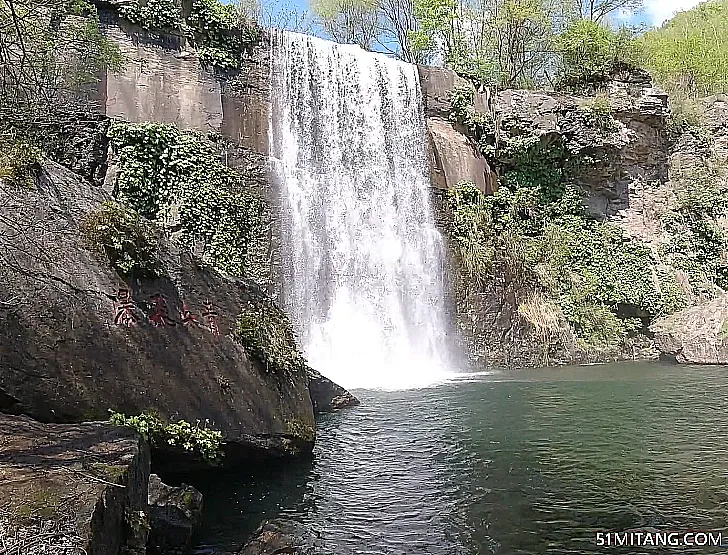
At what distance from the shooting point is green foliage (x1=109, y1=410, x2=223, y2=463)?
5.94 m

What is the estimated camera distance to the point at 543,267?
67.4 ft

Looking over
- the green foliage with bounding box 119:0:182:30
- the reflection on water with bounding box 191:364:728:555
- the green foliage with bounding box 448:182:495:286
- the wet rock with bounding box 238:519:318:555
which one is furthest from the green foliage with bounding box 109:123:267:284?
the wet rock with bounding box 238:519:318:555

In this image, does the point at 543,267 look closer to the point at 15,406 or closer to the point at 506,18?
the point at 506,18

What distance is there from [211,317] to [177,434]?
1.55 m

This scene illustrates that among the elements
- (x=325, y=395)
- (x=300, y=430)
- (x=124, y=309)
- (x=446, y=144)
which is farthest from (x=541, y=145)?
(x=124, y=309)

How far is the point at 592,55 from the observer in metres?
23.9

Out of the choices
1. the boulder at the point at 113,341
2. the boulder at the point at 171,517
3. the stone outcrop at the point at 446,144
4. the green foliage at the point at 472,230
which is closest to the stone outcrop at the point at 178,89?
the stone outcrop at the point at 446,144

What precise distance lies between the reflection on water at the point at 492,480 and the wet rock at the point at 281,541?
140 mm

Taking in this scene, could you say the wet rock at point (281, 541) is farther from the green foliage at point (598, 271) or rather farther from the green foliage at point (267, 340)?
the green foliage at point (598, 271)

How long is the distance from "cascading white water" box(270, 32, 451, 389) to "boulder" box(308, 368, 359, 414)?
5385 mm

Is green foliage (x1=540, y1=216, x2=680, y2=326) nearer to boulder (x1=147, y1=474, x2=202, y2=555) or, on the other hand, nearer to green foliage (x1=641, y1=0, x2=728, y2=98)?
green foliage (x1=641, y1=0, x2=728, y2=98)

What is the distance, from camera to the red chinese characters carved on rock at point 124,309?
6326 millimetres

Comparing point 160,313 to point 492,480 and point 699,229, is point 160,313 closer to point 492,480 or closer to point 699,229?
point 492,480

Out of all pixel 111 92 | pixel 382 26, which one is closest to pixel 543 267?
pixel 111 92
